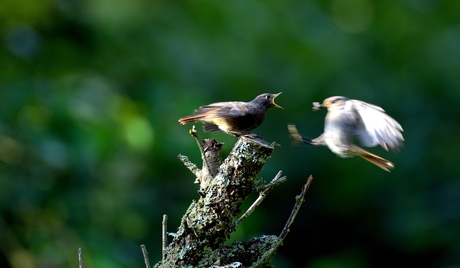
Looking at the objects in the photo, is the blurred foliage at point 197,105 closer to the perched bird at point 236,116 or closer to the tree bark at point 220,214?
the perched bird at point 236,116

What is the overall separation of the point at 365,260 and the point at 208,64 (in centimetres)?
231

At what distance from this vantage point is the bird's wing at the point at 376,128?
3.14m

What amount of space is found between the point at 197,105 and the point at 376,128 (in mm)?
3457

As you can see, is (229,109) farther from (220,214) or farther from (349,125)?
(220,214)

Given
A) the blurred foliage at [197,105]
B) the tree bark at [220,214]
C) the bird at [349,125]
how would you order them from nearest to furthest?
the tree bark at [220,214] → the bird at [349,125] → the blurred foliage at [197,105]

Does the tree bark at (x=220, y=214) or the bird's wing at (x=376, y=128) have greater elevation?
the bird's wing at (x=376, y=128)

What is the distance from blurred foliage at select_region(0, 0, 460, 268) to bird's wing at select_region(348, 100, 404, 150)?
2474 mm

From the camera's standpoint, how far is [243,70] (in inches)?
318

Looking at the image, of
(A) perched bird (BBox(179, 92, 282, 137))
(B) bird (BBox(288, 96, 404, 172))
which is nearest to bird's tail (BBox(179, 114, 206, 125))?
(A) perched bird (BBox(179, 92, 282, 137))

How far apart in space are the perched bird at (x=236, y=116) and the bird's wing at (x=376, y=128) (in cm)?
36

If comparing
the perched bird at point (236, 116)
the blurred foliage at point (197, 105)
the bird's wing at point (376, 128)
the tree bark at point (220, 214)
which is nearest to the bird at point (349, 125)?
the bird's wing at point (376, 128)

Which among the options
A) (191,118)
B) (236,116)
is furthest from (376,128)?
(191,118)

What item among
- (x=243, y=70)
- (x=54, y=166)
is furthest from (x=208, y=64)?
(x=54, y=166)

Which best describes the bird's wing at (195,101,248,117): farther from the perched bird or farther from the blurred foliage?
the blurred foliage
